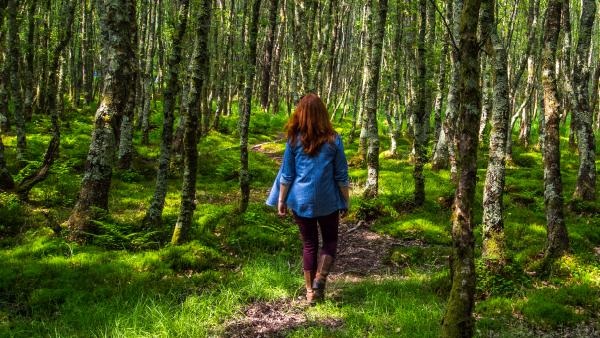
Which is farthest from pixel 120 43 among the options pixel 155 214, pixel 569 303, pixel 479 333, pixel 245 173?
pixel 569 303

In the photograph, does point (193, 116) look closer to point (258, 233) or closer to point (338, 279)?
point (258, 233)

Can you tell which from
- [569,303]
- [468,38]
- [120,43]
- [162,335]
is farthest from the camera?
[120,43]

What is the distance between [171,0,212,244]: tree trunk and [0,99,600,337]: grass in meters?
0.42

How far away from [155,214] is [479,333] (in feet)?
20.1

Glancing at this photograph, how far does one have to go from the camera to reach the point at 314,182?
5582mm

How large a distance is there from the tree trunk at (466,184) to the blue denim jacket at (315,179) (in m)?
1.75

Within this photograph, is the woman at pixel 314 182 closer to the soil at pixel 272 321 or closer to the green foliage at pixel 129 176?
the soil at pixel 272 321

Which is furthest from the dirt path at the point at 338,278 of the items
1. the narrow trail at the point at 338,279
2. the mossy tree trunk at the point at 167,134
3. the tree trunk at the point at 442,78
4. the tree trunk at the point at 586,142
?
the tree trunk at the point at 442,78

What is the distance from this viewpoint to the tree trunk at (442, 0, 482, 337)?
399 centimetres

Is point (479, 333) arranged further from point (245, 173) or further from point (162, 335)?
point (245, 173)

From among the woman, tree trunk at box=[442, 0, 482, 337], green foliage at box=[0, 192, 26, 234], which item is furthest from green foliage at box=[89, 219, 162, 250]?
tree trunk at box=[442, 0, 482, 337]

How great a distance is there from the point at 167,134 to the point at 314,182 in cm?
456

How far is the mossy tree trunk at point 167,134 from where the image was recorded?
28.7ft

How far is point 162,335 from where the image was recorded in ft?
15.5
